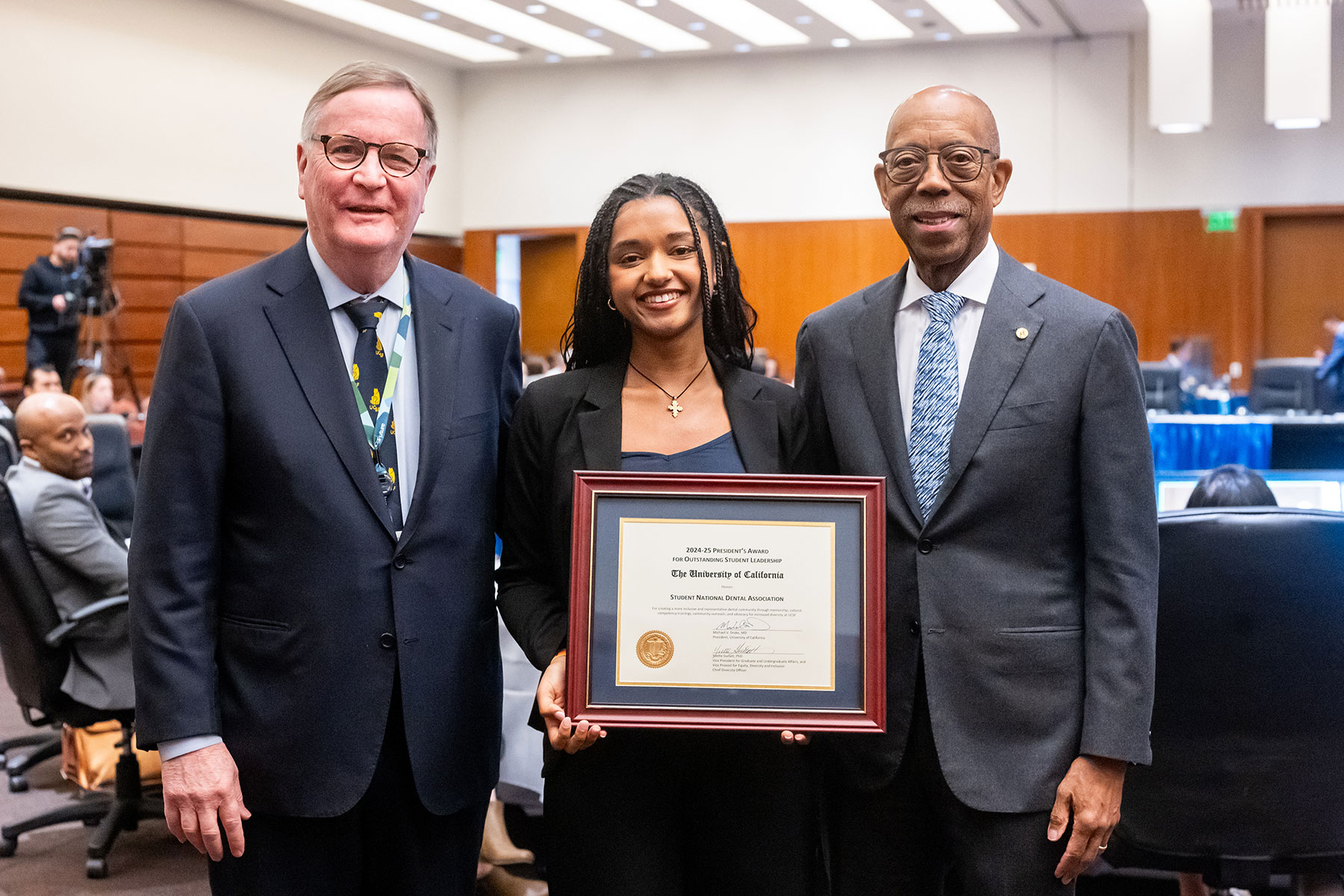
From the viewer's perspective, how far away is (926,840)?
5.81 ft

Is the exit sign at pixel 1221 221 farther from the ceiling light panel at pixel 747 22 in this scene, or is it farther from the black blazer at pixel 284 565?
the black blazer at pixel 284 565

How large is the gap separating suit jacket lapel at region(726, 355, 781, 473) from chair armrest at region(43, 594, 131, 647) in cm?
252

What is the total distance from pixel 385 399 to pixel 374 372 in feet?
0.16

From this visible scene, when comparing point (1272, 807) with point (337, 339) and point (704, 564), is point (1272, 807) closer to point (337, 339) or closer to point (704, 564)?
point (704, 564)

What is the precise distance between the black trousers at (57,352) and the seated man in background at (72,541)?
19.4 feet

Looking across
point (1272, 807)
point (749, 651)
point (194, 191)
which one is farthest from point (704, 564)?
point (194, 191)

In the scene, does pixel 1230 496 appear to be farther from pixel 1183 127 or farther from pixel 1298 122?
pixel 1298 122

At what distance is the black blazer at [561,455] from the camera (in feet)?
5.74

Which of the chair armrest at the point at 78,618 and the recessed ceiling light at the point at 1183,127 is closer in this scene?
the chair armrest at the point at 78,618

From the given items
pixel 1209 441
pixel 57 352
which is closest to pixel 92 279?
pixel 57 352

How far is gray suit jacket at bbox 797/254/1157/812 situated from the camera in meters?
1.64

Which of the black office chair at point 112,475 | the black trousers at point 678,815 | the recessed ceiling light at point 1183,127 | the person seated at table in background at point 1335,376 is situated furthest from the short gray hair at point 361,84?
the recessed ceiling light at point 1183,127

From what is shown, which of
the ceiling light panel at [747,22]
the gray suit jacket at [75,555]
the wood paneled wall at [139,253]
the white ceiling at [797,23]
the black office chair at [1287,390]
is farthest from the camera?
the ceiling light panel at [747,22]

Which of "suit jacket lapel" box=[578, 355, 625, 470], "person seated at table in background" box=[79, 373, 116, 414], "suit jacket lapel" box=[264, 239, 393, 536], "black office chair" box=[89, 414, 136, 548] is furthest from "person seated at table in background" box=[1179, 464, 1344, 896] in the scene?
"person seated at table in background" box=[79, 373, 116, 414]
